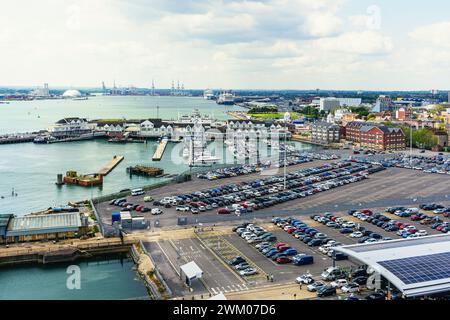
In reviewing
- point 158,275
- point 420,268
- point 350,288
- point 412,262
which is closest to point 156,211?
point 158,275

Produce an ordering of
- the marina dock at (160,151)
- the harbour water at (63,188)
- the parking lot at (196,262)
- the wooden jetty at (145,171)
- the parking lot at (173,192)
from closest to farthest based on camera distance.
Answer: the parking lot at (196,262) < the harbour water at (63,188) < the parking lot at (173,192) < the wooden jetty at (145,171) < the marina dock at (160,151)

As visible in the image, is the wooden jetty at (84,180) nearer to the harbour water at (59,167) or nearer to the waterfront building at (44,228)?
the harbour water at (59,167)

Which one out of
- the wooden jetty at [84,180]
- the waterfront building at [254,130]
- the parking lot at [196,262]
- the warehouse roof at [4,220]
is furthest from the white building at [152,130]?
the parking lot at [196,262]

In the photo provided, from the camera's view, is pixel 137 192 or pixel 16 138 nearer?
pixel 137 192

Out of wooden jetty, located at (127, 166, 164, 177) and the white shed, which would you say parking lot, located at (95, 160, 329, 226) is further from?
the white shed

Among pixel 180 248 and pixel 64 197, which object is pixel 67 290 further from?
pixel 64 197

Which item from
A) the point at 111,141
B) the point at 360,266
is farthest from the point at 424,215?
the point at 111,141

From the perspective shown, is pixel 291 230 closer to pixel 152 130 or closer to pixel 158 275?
pixel 158 275
